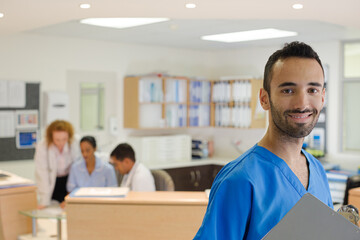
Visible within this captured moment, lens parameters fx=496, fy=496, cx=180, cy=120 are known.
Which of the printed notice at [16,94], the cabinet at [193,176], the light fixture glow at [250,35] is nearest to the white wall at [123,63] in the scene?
the printed notice at [16,94]

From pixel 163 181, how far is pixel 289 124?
3187 millimetres

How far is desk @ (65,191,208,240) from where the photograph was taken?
3041 mm

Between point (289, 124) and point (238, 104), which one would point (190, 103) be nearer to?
point (238, 104)

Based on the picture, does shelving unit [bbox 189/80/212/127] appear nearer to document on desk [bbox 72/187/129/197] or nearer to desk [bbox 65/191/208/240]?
document on desk [bbox 72/187/129/197]

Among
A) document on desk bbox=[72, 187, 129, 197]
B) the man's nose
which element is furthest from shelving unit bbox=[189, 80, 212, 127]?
the man's nose

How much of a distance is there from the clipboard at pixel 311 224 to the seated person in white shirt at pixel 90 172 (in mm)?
3639

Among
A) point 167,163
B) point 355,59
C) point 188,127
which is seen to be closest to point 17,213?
point 167,163

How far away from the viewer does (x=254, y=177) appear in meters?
1.32

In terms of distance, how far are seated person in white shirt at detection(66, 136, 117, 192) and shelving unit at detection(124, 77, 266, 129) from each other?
7.58 feet

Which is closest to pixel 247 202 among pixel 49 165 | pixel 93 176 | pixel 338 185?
pixel 93 176

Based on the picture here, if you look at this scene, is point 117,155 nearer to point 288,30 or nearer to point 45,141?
point 45,141

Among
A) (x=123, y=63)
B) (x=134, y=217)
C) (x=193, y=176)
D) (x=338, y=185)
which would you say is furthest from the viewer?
(x=193, y=176)

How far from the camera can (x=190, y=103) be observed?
300 inches

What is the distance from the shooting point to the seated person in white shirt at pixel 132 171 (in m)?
4.20
